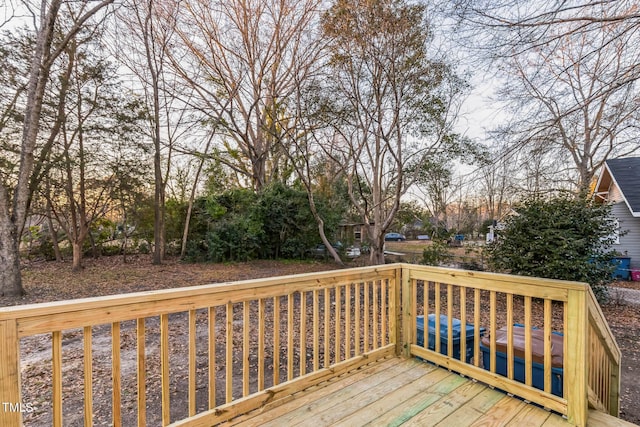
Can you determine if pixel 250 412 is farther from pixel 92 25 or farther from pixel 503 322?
pixel 92 25

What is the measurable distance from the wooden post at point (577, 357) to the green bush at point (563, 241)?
455cm

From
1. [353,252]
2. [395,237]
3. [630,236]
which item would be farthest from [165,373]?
[395,237]

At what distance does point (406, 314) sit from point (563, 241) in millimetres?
4543

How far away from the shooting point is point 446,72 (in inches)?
275

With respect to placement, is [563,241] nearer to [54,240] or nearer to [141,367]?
[141,367]

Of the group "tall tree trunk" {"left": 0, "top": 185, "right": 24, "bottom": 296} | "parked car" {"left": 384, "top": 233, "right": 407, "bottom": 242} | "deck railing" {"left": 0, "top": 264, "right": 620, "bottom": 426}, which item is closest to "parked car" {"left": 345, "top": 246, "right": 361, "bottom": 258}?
"deck railing" {"left": 0, "top": 264, "right": 620, "bottom": 426}

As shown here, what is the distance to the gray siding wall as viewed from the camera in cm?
952

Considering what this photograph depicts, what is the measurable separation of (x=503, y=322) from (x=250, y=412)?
4.65m

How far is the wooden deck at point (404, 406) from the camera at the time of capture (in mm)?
1832

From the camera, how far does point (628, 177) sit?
927cm

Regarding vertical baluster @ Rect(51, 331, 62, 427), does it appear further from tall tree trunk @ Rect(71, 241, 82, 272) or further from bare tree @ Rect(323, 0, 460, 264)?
tall tree trunk @ Rect(71, 241, 82, 272)

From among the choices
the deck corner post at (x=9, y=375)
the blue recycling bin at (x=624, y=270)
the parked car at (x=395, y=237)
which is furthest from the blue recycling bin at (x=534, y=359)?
the parked car at (x=395, y=237)

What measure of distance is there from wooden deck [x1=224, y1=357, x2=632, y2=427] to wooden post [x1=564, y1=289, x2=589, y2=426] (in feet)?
0.34

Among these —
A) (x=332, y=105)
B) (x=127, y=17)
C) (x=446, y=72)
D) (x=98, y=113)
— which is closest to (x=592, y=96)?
(x=446, y=72)
